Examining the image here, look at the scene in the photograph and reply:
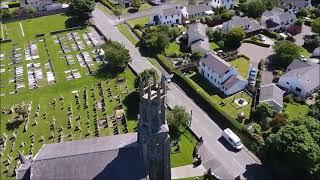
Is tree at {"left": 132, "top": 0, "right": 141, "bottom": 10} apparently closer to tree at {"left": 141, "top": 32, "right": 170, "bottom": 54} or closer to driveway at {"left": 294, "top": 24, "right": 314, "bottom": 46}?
tree at {"left": 141, "top": 32, "right": 170, "bottom": 54}

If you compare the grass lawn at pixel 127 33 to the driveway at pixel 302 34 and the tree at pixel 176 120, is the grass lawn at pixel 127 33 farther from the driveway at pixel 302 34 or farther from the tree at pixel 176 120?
the driveway at pixel 302 34

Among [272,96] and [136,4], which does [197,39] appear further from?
[136,4]

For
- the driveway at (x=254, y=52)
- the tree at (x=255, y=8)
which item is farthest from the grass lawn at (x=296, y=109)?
the tree at (x=255, y=8)

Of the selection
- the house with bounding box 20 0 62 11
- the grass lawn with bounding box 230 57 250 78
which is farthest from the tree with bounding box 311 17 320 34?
the house with bounding box 20 0 62 11

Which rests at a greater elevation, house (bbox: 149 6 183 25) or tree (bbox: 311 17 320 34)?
house (bbox: 149 6 183 25)

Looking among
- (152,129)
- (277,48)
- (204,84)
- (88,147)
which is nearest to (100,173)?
(88,147)

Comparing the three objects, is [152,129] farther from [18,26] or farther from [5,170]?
[18,26]
